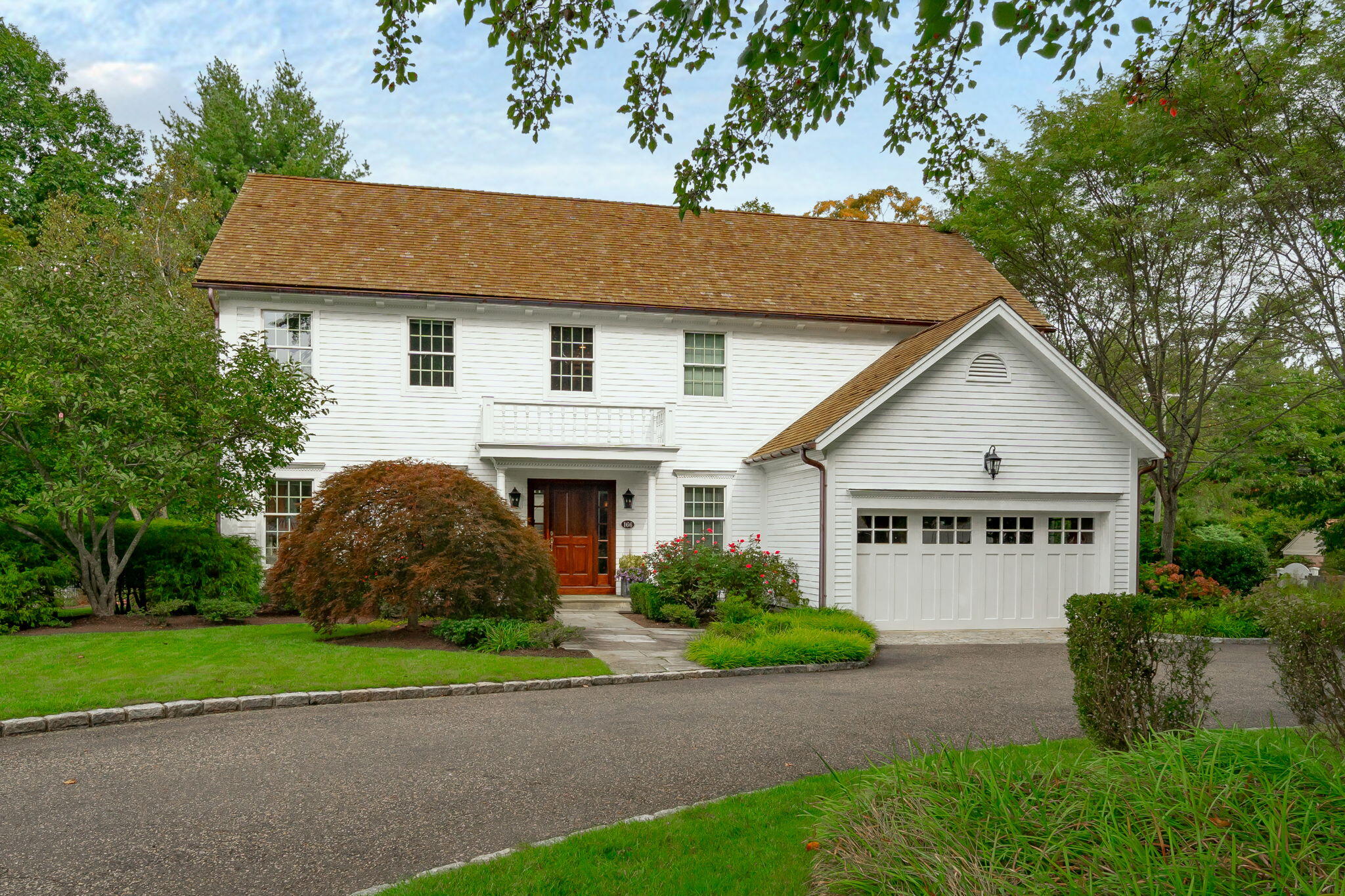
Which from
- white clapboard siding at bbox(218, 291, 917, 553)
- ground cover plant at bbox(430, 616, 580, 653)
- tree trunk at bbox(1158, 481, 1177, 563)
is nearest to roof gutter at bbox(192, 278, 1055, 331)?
white clapboard siding at bbox(218, 291, 917, 553)

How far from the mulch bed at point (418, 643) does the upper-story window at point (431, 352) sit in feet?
21.2

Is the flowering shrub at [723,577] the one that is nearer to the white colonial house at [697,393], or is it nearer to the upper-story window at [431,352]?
the white colonial house at [697,393]

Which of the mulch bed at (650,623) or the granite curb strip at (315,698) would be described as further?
the mulch bed at (650,623)

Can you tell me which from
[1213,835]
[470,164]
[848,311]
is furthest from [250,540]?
[470,164]

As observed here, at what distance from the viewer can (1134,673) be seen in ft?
20.9

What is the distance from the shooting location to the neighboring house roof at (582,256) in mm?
18859

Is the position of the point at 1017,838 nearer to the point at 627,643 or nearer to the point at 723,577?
the point at 627,643

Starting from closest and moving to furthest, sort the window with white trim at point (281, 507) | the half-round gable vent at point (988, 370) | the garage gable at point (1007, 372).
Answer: the garage gable at point (1007, 372)
the half-round gable vent at point (988, 370)
the window with white trim at point (281, 507)

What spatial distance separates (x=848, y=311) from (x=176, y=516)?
13941 mm

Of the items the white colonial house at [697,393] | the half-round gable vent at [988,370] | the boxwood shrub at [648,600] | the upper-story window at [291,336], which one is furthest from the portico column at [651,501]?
the upper-story window at [291,336]

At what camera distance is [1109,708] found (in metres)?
6.41

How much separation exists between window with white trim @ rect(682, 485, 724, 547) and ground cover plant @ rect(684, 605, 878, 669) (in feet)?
18.6

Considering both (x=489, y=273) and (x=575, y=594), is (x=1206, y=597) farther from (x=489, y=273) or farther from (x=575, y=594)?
(x=489, y=273)

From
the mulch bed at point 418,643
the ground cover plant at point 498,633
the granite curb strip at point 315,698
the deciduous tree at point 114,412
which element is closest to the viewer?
the granite curb strip at point 315,698
